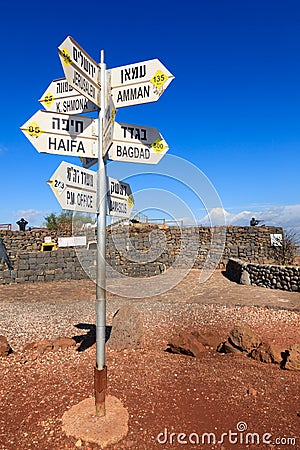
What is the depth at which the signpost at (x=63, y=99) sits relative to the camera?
10.5ft

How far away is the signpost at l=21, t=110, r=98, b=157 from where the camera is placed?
2.77 metres

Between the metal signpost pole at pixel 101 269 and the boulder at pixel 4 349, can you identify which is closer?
the metal signpost pole at pixel 101 269

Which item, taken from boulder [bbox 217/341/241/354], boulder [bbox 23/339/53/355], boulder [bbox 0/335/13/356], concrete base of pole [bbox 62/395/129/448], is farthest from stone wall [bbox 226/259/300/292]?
concrete base of pole [bbox 62/395/129/448]

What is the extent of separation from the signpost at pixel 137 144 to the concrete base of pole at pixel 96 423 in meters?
2.31

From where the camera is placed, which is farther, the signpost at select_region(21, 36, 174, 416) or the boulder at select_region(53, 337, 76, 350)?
the boulder at select_region(53, 337, 76, 350)

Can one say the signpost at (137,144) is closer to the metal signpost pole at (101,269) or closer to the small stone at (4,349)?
the metal signpost pole at (101,269)

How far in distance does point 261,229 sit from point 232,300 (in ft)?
42.5

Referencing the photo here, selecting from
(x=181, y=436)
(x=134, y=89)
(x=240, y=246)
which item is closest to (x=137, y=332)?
(x=181, y=436)

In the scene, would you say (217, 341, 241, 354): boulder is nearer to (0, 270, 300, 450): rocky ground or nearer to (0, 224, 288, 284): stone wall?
(0, 270, 300, 450): rocky ground

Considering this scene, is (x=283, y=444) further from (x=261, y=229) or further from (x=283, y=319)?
(x=261, y=229)

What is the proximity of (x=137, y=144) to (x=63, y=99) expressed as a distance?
35.6 inches

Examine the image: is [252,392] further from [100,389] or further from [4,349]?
[4,349]

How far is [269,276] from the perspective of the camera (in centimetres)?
1213

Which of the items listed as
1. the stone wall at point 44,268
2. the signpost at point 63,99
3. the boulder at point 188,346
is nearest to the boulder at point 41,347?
the boulder at point 188,346
